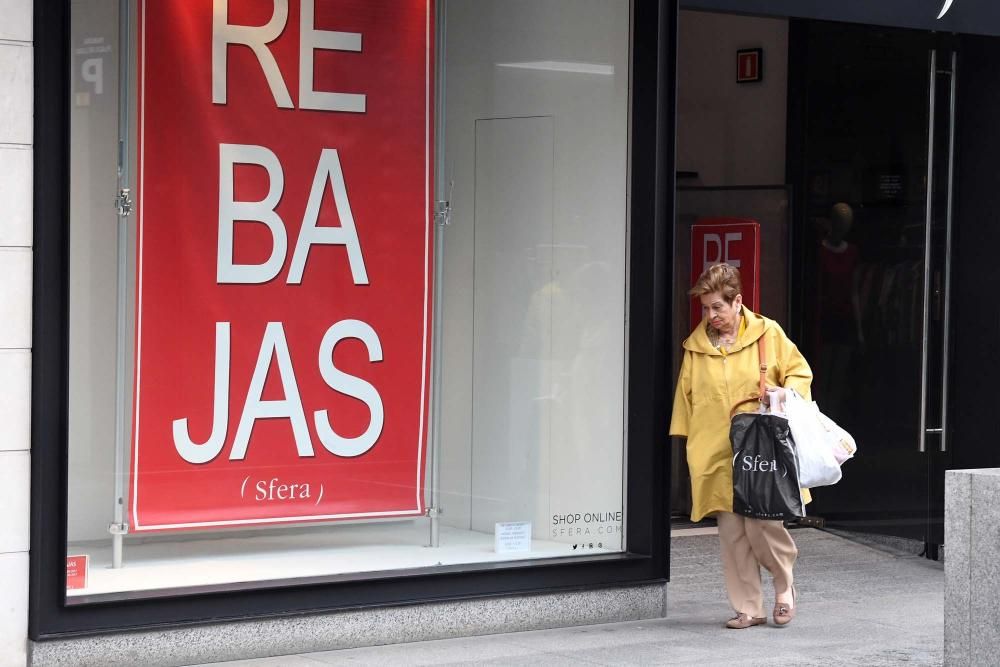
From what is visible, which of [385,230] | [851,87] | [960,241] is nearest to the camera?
[385,230]

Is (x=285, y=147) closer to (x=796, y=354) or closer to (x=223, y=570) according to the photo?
(x=223, y=570)

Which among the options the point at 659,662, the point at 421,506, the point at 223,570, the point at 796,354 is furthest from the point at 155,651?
the point at 796,354

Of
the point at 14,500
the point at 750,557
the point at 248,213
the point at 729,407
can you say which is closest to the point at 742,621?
the point at 750,557

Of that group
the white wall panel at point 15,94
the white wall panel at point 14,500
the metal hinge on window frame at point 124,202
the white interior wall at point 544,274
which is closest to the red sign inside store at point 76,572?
the white wall panel at point 14,500

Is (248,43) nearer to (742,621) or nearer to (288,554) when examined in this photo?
(288,554)

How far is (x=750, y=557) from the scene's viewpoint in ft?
24.0

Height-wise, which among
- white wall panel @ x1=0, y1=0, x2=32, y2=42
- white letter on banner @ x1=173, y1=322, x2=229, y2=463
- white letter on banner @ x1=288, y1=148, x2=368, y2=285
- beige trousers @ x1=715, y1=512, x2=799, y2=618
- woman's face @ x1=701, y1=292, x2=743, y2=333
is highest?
white wall panel @ x1=0, y1=0, x2=32, y2=42

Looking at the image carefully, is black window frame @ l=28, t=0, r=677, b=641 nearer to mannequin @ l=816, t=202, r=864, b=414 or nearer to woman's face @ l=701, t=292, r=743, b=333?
woman's face @ l=701, t=292, r=743, b=333

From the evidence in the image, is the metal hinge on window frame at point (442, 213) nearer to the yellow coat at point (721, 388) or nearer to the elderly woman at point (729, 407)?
the elderly woman at point (729, 407)

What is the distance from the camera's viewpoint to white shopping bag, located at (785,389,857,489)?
7.02 m

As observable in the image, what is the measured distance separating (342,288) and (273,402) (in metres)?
0.61

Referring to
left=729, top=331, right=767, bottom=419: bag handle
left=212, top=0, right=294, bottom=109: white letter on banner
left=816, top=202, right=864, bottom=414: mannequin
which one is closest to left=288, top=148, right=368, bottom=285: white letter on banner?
left=212, top=0, right=294, bottom=109: white letter on banner

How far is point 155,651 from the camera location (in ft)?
20.4

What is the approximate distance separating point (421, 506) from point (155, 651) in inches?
62.7
